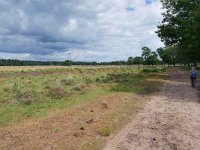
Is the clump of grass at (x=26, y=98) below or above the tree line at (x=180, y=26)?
below

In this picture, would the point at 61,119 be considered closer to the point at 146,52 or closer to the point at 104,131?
the point at 104,131

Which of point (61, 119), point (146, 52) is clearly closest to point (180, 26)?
point (61, 119)

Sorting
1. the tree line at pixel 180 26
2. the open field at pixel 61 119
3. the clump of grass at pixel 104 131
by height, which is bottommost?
the open field at pixel 61 119

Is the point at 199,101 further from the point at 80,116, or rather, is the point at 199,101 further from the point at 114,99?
the point at 80,116

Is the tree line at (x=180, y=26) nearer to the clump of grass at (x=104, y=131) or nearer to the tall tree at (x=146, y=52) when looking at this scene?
the clump of grass at (x=104, y=131)

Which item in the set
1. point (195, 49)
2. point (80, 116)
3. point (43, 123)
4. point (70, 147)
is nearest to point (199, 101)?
point (80, 116)

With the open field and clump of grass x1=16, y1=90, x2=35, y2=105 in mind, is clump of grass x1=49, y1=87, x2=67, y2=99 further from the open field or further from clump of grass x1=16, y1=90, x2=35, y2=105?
clump of grass x1=16, y1=90, x2=35, y2=105

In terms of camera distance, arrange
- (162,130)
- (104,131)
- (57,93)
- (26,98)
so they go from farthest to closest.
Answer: (57,93)
(26,98)
(162,130)
(104,131)

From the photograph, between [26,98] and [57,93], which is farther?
[57,93]

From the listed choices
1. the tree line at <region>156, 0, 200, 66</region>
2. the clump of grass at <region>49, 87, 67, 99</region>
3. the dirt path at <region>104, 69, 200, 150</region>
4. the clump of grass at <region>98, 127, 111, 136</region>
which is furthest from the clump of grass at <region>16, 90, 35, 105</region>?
the tree line at <region>156, 0, 200, 66</region>

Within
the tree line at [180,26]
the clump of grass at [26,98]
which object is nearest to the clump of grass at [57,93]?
the clump of grass at [26,98]

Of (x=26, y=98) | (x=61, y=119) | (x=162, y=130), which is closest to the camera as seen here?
(x=162, y=130)

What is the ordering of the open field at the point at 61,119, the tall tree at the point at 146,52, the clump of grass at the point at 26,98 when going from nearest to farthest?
1. the open field at the point at 61,119
2. the clump of grass at the point at 26,98
3. the tall tree at the point at 146,52

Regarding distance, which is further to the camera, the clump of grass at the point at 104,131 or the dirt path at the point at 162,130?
the clump of grass at the point at 104,131
